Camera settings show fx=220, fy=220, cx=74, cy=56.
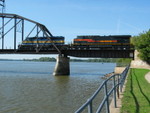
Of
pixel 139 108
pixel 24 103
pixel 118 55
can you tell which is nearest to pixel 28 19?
pixel 118 55

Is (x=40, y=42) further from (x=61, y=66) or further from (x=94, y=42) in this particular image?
A: (x=94, y=42)

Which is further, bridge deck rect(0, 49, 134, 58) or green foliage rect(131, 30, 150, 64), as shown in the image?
bridge deck rect(0, 49, 134, 58)

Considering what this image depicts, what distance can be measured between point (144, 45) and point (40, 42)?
27.1 meters

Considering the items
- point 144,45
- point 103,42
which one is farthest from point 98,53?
point 144,45

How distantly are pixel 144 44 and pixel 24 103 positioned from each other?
3947 cm

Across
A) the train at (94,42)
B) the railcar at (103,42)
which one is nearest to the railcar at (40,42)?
the train at (94,42)

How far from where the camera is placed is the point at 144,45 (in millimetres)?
51094

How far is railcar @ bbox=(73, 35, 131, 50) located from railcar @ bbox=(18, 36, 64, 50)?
215 inches

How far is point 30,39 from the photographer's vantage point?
60531mm

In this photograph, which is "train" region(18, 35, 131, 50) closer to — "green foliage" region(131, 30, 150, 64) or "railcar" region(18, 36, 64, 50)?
"railcar" region(18, 36, 64, 50)

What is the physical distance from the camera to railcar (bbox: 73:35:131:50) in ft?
179

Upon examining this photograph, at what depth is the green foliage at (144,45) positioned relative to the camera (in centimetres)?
4991

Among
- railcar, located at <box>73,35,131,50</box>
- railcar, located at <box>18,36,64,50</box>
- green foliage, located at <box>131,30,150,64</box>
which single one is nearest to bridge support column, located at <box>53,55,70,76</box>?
railcar, located at <box>73,35,131,50</box>

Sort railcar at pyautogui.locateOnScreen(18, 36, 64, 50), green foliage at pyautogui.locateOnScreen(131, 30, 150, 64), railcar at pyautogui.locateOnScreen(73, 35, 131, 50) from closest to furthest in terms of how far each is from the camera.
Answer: green foliage at pyautogui.locateOnScreen(131, 30, 150, 64), railcar at pyautogui.locateOnScreen(73, 35, 131, 50), railcar at pyautogui.locateOnScreen(18, 36, 64, 50)
